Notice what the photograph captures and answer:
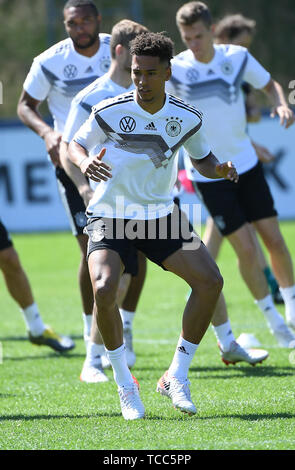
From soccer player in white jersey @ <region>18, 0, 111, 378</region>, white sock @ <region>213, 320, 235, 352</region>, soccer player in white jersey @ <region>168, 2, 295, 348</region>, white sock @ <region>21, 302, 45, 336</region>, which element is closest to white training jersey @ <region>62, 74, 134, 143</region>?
soccer player in white jersey @ <region>18, 0, 111, 378</region>

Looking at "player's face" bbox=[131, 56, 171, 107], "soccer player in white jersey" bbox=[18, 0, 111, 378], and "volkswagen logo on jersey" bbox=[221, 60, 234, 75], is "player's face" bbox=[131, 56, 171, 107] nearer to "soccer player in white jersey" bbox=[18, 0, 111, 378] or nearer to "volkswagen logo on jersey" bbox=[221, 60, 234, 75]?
"soccer player in white jersey" bbox=[18, 0, 111, 378]

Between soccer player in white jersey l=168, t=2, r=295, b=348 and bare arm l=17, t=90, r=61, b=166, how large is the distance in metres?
1.03

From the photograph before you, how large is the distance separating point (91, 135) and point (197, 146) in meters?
0.62

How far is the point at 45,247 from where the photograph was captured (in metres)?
16.0

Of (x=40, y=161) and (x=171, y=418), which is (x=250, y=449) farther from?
(x=40, y=161)

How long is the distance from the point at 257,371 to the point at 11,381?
169cm

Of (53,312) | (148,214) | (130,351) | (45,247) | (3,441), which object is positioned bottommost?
(45,247)

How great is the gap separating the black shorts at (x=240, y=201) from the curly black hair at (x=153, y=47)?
2173 mm

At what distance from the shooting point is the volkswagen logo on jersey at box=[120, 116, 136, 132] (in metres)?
5.35

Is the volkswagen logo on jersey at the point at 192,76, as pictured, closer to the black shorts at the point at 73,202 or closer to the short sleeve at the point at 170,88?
the short sleeve at the point at 170,88

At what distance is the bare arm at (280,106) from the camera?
714 cm

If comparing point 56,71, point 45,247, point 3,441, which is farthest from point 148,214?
point 45,247
